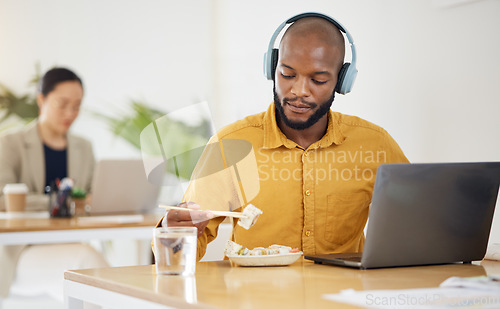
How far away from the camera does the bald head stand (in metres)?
1.79

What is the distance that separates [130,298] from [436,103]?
179cm

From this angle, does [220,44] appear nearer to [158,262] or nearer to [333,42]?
[333,42]

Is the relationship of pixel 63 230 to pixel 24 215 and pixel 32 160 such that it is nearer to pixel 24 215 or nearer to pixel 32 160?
pixel 24 215

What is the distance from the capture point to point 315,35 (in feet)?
5.91

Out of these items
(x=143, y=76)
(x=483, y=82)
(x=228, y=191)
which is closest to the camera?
(x=228, y=191)

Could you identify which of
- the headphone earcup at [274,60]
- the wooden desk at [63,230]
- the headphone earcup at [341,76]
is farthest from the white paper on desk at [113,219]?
the headphone earcup at [341,76]

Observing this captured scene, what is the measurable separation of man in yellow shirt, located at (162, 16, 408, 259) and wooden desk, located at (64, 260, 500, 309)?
30 cm

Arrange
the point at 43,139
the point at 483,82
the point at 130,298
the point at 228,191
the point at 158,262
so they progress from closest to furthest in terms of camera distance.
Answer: the point at 130,298 → the point at 158,262 → the point at 228,191 → the point at 483,82 → the point at 43,139

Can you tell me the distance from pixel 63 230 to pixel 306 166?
131cm

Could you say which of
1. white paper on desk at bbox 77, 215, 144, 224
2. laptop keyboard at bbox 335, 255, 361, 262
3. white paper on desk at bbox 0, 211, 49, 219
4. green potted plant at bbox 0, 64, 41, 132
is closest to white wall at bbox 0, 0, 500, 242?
green potted plant at bbox 0, 64, 41, 132

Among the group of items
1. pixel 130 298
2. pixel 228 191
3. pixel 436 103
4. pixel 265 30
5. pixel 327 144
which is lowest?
pixel 130 298

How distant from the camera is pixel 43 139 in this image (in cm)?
400

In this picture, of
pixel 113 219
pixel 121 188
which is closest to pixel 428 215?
pixel 113 219

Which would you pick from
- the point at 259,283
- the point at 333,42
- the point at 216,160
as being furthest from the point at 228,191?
the point at 259,283
